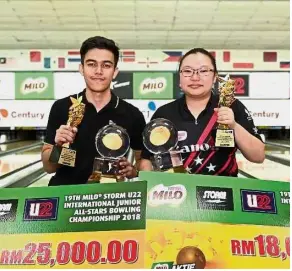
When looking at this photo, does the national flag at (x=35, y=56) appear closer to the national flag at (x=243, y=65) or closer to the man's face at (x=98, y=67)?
the national flag at (x=243, y=65)

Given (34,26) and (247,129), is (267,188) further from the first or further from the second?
(34,26)

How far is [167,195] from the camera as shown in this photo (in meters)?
1.26

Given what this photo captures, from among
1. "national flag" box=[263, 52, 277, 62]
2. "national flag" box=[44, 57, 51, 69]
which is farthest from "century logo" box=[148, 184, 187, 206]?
"national flag" box=[263, 52, 277, 62]

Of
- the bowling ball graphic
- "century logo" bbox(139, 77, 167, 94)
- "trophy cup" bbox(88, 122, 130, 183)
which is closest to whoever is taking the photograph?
the bowling ball graphic

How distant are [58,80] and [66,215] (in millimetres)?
10124

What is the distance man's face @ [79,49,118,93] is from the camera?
1621 millimetres

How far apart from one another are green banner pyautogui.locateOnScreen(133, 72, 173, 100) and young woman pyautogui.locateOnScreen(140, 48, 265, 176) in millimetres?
9421

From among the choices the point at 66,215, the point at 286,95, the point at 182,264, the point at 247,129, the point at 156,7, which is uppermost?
the point at 156,7

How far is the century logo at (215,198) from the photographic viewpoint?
4.09ft

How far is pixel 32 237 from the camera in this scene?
1.23 meters

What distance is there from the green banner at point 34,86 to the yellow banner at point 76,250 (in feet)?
33.2

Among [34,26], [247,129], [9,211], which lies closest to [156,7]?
[34,26]

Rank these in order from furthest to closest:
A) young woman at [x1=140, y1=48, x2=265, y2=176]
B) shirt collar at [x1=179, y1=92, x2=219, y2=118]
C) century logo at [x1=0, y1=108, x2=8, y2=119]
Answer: century logo at [x1=0, y1=108, x2=8, y2=119], shirt collar at [x1=179, y1=92, x2=219, y2=118], young woman at [x1=140, y1=48, x2=265, y2=176]

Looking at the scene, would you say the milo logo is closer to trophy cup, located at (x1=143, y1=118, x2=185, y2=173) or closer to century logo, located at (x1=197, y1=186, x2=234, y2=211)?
trophy cup, located at (x1=143, y1=118, x2=185, y2=173)
